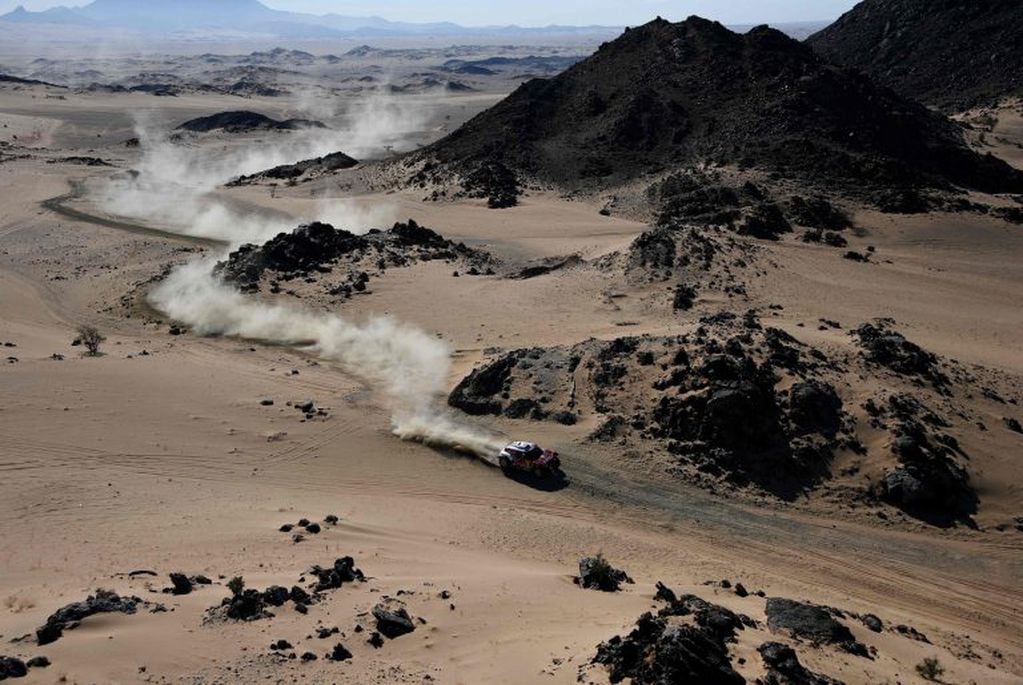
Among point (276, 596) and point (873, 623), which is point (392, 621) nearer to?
point (276, 596)

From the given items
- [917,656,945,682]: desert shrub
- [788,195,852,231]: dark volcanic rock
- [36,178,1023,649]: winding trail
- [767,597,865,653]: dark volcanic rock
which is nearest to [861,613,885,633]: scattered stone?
[767,597,865,653]: dark volcanic rock

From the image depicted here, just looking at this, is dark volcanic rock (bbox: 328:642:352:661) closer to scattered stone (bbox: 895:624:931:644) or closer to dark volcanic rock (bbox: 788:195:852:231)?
scattered stone (bbox: 895:624:931:644)

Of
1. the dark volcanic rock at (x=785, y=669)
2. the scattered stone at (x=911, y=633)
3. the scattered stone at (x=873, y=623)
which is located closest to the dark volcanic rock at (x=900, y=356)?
the scattered stone at (x=911, y=633)

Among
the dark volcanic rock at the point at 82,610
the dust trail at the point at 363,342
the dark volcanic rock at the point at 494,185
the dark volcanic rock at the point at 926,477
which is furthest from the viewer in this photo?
the dark volcanic rock at the point at 494,185

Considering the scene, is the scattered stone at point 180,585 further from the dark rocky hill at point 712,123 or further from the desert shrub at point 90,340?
the dark rocky hill at point 712,123

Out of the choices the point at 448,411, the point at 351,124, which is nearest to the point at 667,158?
the point at 448,411

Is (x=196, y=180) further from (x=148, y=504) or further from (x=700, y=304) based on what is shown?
(x=148, y=504)
